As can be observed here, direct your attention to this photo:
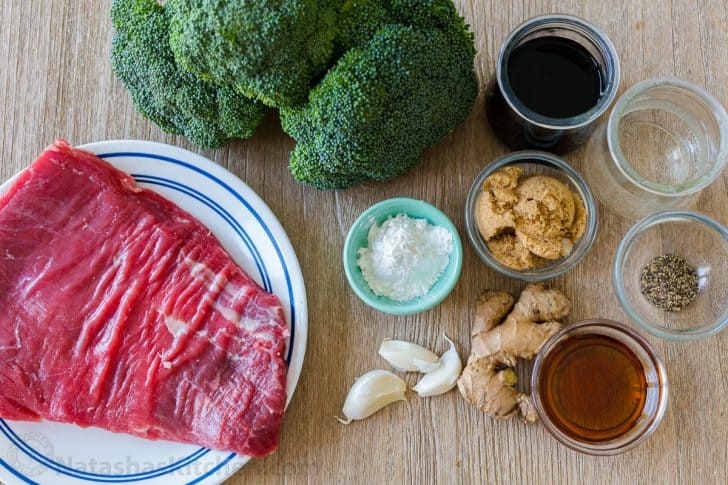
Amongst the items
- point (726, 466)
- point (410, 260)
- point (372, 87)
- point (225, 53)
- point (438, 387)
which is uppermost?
point (225, 53)

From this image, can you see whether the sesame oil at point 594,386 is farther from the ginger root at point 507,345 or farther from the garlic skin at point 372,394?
the garlic skin at point 372,394

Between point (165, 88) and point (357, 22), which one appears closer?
point (357, 22)

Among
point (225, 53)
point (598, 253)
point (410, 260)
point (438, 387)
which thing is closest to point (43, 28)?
point (225, 53)

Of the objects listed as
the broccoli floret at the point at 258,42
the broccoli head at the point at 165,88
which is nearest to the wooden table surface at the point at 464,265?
the broccoli head at the point at 165,88

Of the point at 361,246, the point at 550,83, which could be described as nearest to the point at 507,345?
the point at 361,246

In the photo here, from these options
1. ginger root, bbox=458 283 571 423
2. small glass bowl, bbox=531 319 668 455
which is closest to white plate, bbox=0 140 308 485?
ginger root, bbox=458 283 571 423

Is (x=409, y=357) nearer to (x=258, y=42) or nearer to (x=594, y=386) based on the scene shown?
(x=594, y=386)

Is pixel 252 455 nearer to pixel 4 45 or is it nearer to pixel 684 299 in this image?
pixel 684 299
